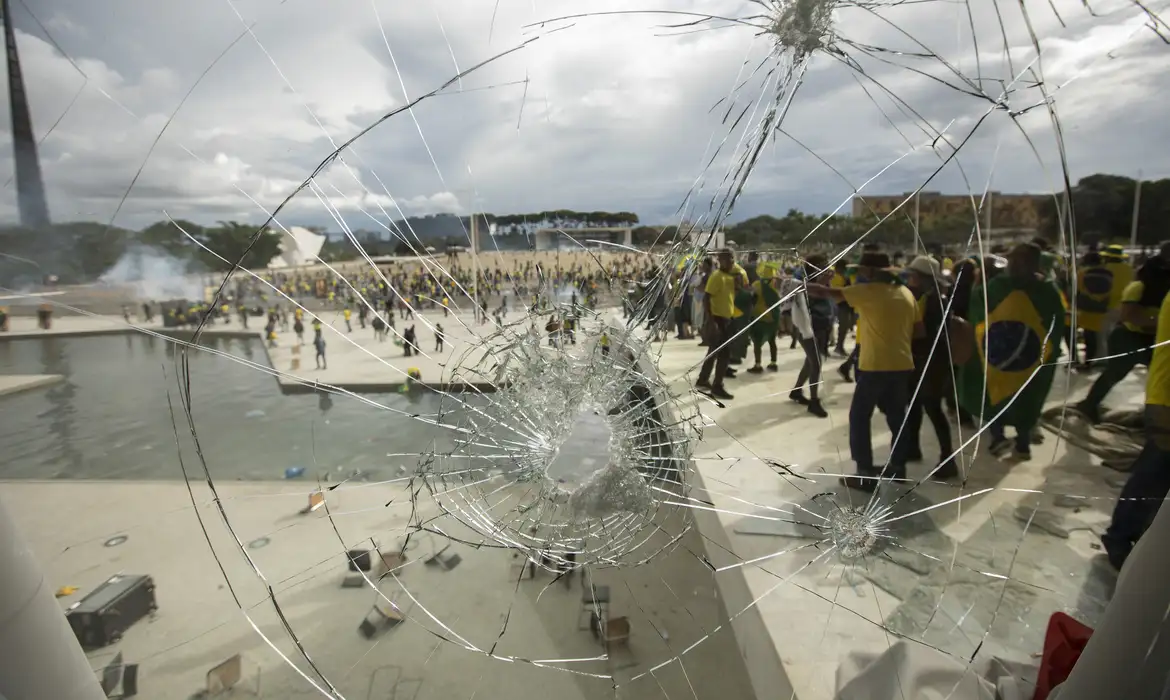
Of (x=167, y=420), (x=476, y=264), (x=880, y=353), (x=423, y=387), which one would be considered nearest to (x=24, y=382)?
(x=167, y=420)

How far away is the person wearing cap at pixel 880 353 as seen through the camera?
1860mm

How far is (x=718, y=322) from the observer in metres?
1.84

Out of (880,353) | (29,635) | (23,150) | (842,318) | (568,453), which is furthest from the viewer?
(842,318)

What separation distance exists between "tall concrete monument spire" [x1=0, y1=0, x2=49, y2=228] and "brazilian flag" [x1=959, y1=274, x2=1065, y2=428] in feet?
7.98

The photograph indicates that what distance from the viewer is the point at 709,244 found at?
1.25 meters

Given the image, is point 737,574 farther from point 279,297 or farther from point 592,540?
point 279,297

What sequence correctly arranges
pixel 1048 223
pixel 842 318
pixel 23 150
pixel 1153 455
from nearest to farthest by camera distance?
pixel 23 150 → pixel 1048 223 → pixel 1153 455 → pixel 842 318

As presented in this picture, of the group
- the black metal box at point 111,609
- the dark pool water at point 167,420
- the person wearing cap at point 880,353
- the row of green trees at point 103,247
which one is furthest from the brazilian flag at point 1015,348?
the black metal box at point 111,609

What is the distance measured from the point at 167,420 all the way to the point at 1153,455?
136 inches

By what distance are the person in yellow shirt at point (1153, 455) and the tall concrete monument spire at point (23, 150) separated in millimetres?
2574

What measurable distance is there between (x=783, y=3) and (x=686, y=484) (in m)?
1.30

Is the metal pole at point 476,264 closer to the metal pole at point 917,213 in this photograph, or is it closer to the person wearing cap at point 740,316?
the person wearing cap at point 740,316

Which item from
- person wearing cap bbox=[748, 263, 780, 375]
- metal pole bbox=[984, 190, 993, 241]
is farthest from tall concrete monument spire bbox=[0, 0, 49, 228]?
metal pole bbox=[984, 190, 993, 241]

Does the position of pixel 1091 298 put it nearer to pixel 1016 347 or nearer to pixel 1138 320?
pixel 1138 320
